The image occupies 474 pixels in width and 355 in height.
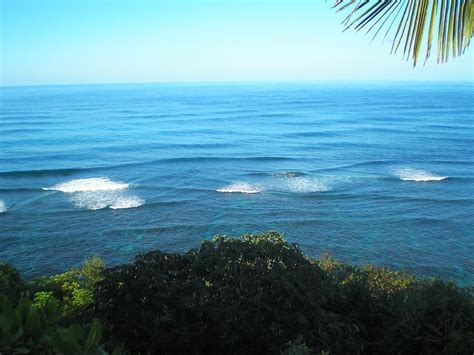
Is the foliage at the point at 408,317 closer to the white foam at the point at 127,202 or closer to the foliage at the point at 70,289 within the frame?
the foliage at the point at 70,289

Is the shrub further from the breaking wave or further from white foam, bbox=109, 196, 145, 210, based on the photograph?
the breaking wave

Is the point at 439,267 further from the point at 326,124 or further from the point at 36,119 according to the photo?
the point at 36,119

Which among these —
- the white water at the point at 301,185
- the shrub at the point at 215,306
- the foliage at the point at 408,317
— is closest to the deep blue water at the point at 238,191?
the white water at the point at 301,185

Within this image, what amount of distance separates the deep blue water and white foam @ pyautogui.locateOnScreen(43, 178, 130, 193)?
0.15 m

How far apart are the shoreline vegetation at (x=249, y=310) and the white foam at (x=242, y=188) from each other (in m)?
23.5

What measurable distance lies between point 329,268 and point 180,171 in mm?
27716

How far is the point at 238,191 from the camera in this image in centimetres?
3447

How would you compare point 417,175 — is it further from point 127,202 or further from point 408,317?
point 408,317

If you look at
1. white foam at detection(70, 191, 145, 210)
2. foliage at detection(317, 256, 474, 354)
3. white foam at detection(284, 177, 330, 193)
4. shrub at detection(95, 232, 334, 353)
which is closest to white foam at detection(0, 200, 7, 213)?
white foam at detection(70, 191, 145, 210)

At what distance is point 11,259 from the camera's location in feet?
72.0

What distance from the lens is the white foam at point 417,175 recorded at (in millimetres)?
37875

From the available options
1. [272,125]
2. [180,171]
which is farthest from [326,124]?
[180,171]

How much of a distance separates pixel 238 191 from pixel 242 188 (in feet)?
3.07

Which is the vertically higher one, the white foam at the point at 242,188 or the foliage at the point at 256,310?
the foliage at the point at 256,310
